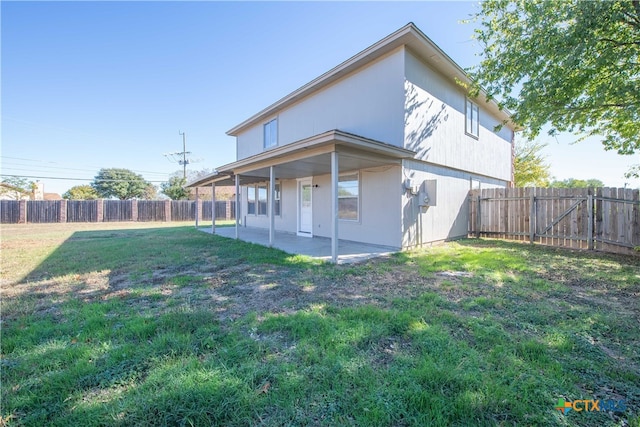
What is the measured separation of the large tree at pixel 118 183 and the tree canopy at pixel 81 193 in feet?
1.82

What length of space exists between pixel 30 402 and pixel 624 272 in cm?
874

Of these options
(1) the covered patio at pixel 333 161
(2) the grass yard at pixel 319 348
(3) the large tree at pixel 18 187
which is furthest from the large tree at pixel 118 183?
(2) the grass yard at pixel 319 348

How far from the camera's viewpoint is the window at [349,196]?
332 inches

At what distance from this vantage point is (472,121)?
10211 millimetres

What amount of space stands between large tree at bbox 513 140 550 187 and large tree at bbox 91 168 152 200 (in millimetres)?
44555

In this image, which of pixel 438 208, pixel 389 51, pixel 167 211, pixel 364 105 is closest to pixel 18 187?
pixel 167 211

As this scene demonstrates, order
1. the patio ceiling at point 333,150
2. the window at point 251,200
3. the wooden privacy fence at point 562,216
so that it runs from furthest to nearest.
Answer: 1. the window at point 251,200
2. the wooden privacy fence at point 562,216
3. the patio ceiling at point 333,150

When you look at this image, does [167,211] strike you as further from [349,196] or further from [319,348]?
[319,348]

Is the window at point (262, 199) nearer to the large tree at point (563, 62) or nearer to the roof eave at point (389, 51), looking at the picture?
the roof eave at point (389, 51)

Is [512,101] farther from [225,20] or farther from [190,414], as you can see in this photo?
[225,20]

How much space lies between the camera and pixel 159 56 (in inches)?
508

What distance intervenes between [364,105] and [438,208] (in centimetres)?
416

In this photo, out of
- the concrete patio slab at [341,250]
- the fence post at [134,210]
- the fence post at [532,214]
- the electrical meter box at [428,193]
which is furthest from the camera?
the fence post at [134,210]

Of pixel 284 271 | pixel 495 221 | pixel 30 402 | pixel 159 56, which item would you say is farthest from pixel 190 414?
pixel 159 56
